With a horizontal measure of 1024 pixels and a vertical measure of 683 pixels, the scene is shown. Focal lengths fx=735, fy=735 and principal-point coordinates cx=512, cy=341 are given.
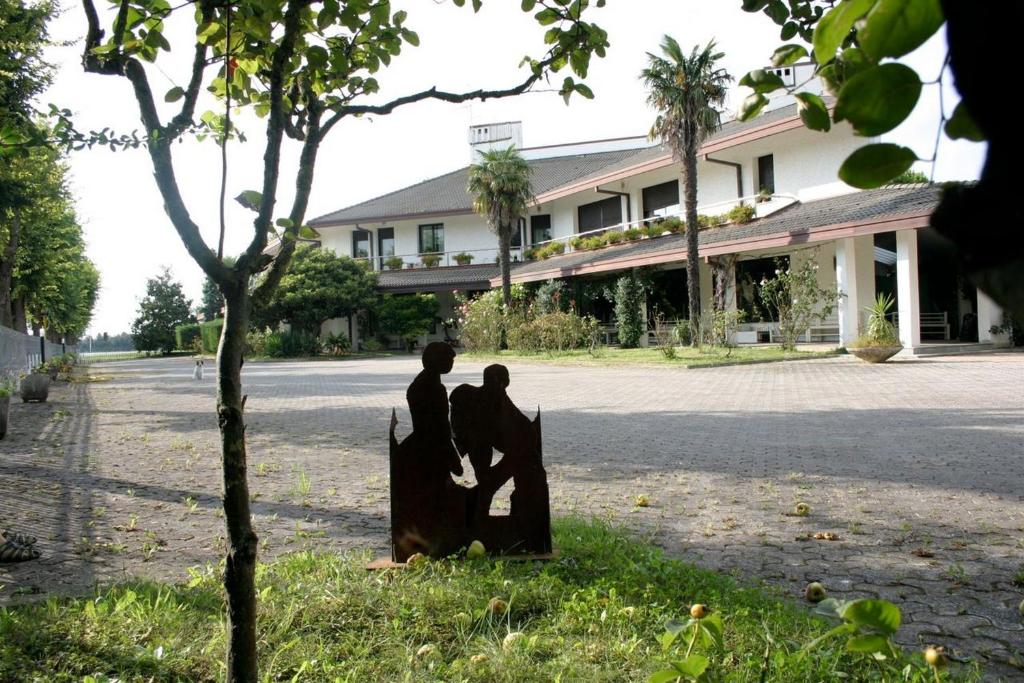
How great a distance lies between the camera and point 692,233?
74.6 feet

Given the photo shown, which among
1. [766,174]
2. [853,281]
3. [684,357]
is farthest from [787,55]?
[766,174]

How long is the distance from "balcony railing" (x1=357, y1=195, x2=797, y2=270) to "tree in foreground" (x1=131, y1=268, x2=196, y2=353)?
2141cm

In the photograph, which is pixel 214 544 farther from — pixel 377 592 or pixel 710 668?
pixel 710 668

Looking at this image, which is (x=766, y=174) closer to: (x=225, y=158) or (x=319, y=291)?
(x=319, y=291)

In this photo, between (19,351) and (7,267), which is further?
(7,267)

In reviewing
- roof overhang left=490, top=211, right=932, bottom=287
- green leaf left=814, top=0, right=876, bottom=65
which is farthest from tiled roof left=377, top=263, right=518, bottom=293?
green leaf left=814, top=0, right=876, bottom=65

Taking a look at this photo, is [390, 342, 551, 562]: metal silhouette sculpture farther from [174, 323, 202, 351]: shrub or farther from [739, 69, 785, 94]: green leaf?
[174, 323, 202, 351]: shrub

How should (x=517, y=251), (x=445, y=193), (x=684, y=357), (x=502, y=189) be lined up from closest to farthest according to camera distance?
1. (x=684, y=357)
2. (x=502, y=189)
3. (x=517, y=251)
4. (x=445, y=193)

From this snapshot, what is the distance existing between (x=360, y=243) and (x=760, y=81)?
142 ft

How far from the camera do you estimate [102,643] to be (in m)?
2.74

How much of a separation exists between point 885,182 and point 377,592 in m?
2.98

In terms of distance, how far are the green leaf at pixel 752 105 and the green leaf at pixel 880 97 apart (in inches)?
11.7

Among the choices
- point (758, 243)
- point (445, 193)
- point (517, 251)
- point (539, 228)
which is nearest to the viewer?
point (758, 243)

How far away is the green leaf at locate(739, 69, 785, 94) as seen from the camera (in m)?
0.89
